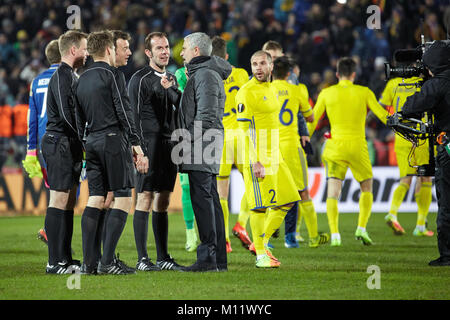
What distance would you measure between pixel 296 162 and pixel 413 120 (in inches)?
97.3

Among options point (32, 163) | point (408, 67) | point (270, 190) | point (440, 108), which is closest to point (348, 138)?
point (408, 67)

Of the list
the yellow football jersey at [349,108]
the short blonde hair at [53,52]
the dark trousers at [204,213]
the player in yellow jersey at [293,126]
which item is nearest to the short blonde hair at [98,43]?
the dark trousers at [204,213]

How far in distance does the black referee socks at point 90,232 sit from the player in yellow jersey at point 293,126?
11.7 feet

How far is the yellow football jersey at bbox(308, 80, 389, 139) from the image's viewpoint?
10.8m

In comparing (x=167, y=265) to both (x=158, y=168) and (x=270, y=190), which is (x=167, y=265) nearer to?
(x=158, y=168)

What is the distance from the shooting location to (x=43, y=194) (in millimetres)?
16375

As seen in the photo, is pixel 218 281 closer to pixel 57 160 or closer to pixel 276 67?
pixel 57 160

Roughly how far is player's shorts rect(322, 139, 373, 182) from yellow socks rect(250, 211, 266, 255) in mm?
2984

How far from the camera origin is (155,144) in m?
Answer: 8.05

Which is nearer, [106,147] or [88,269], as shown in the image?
[106,147]

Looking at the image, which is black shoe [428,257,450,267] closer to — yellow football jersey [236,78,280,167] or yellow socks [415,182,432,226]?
yellow football jersey [236,78,280,167]

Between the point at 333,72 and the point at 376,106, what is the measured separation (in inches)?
341

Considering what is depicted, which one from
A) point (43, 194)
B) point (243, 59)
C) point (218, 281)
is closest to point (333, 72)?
point (243, 59)
